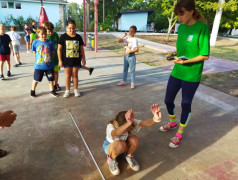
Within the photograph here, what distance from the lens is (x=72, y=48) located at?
13.7 feet

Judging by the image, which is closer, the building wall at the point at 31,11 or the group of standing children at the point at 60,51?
the group of standing children at the point at 60,51

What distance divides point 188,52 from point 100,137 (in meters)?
1.90

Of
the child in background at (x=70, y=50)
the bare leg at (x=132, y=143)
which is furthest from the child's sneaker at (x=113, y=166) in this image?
the child in background at (x=70, y=50)

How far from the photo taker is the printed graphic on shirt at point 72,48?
413 centimetres

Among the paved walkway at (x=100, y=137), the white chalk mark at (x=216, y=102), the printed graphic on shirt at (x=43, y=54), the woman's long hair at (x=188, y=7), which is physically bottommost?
the paved walkway at (x=100, y=137)

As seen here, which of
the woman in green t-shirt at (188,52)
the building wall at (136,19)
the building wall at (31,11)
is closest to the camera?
the woman in green t-shirt at (188,52)

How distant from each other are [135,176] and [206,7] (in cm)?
1637

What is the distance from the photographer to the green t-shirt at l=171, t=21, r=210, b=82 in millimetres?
2430

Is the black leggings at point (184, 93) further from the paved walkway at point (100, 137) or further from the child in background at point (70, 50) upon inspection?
the child in background at point (70, 50)

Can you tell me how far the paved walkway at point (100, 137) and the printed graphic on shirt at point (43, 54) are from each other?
91cm

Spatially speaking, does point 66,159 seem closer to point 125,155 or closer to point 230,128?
point 125,155

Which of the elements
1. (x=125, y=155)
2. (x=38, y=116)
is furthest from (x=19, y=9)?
(x=125, y=155)

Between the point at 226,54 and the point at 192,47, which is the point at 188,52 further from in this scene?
the point at 226,54

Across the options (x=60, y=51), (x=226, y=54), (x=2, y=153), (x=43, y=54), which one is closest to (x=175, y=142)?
(x=2, y=153)
